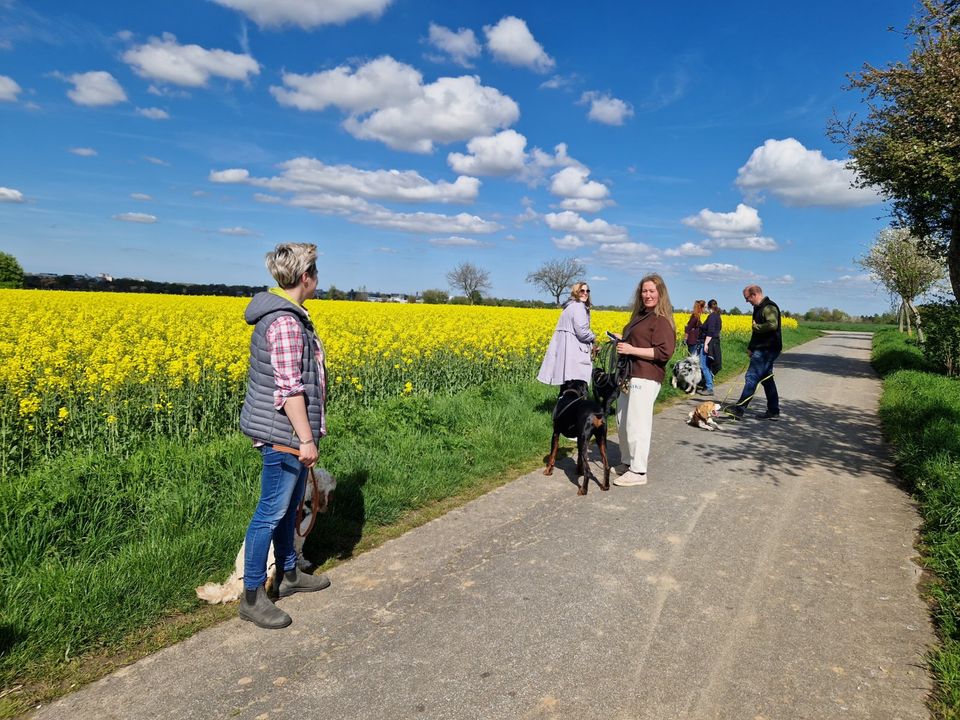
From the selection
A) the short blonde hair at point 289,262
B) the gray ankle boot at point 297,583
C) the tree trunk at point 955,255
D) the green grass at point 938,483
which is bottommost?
the gray ankle boot at point 297,583

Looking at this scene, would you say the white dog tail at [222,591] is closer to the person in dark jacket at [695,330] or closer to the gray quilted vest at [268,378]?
the gray quilted vest at [268,378]

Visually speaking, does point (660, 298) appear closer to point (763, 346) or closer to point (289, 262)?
point (289, 262)

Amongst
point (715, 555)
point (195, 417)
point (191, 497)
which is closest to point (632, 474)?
point (715, 555)

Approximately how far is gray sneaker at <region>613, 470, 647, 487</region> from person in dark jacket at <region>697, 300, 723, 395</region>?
22.0ft

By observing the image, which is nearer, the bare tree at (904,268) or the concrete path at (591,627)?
the concrete path at (591,627)

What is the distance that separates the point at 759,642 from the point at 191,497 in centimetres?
379

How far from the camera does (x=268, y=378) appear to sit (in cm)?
295

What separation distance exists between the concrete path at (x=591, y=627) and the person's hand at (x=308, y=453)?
90 cm

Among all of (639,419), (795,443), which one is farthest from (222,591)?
(795,443)

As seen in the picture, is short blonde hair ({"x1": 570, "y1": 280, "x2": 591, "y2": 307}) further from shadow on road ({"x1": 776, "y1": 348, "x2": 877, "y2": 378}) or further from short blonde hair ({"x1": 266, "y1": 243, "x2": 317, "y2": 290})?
shadow on road ({"x1": 776, "y1": 348, "x2": 877, "y2": 378})

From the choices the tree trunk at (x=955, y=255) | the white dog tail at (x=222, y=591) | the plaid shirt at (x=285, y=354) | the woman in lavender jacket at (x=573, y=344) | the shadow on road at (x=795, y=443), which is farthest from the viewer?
the tree trunk at (x=955, y=255)

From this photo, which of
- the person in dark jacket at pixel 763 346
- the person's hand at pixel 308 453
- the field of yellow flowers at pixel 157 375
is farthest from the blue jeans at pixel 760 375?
the person's hand at pixel 308 453

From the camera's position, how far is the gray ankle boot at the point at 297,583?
11.0 ft

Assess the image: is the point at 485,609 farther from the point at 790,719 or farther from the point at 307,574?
the point at 790,719
